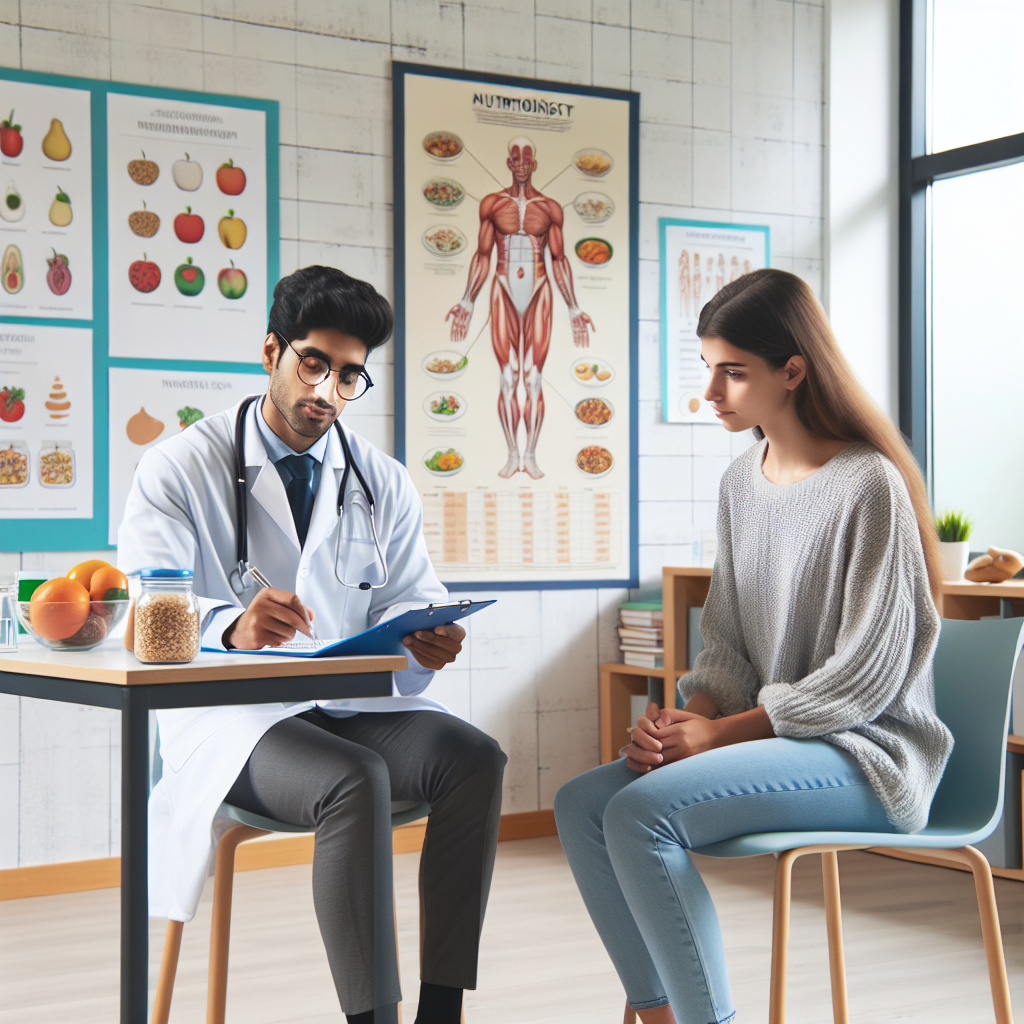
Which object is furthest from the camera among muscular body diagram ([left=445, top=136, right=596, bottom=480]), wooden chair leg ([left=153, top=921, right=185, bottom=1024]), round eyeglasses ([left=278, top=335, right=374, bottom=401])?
muscular body diagram ([left=445, top=136, right=596, bottom=480])

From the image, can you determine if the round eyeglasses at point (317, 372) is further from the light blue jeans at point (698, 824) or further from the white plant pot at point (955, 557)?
the white plant pot at point (955, 557)

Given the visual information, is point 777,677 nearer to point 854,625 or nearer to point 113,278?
point 854,625

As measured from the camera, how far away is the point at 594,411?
161 inches

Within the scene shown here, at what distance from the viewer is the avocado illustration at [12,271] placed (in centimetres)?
334

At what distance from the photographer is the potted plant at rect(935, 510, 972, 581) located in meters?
3.56

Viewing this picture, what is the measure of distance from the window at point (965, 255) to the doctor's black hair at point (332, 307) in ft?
8.80

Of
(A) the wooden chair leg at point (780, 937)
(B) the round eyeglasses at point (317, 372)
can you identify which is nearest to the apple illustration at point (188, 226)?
(B) the round eyeglasses at point (317, 372)

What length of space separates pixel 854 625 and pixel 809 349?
0.41 metres

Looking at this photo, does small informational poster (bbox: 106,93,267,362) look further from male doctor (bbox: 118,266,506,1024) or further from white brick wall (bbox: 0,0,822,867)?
male doctor (bbox: 118,266,506,1024)

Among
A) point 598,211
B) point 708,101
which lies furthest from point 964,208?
point 598,211

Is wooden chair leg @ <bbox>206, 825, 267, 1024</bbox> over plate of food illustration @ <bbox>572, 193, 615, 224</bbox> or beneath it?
beneath

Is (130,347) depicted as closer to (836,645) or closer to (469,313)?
(469,313)

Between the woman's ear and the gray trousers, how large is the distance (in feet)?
2.26

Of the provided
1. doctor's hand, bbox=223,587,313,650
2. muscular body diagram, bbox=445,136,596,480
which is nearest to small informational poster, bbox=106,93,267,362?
muscular body diagram, bbox=445,136,596,480
